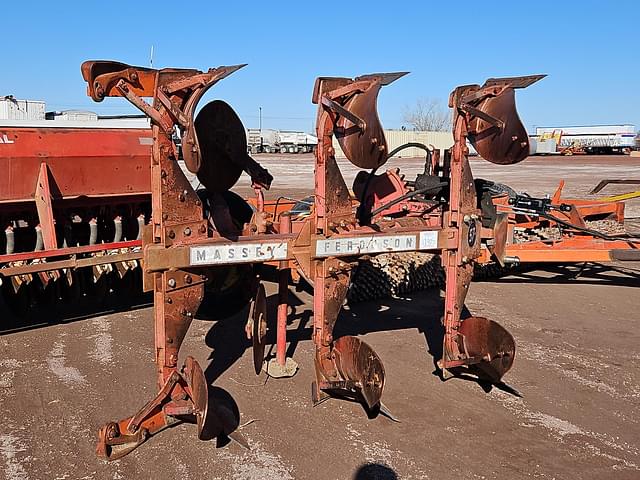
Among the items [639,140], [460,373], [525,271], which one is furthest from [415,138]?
[460,373]

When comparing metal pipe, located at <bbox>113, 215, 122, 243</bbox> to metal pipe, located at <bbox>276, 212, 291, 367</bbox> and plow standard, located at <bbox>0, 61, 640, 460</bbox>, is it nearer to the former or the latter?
plow standard, located at <bbox>0, 61, 640, 460</bbox>

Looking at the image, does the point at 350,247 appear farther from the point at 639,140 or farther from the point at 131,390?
the point at 639,140

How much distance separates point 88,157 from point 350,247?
3287 millimetres

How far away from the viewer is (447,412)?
446 cm

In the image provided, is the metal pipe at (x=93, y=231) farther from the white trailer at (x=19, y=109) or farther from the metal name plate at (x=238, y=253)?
the white trailer at (x=19, y=109)

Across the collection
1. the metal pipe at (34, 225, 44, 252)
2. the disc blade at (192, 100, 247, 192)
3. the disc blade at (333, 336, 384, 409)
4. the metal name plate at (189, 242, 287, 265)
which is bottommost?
the disc blade at (333, 336, 384, 409)

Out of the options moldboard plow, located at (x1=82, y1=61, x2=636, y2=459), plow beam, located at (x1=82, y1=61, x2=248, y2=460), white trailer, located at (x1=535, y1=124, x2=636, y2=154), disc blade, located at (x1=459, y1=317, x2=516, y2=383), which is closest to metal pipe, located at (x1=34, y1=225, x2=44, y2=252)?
moldboard plow, located at (x1=82, y1=61, x2=636, y2=459)

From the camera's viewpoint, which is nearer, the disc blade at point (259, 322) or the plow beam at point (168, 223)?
the plow beam at point (168, 223)

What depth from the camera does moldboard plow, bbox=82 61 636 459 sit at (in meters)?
3.76

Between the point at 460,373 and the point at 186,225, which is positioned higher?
the point at 186,225

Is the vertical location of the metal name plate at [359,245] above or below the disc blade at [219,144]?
below

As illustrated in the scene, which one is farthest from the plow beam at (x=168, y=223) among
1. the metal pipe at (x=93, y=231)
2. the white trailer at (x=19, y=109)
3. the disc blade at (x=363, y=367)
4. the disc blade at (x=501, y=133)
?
the white trailer at (x=19, y=109)

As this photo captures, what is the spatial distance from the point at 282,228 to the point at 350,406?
1.21m

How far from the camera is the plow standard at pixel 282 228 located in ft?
12.4
